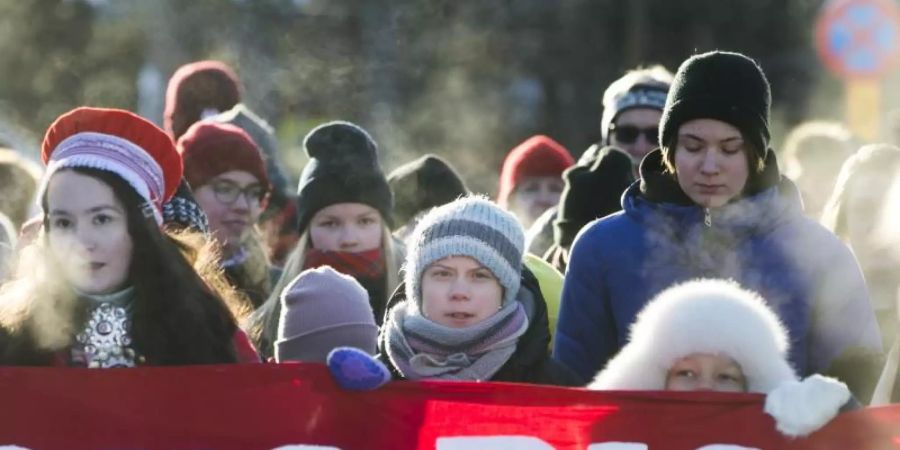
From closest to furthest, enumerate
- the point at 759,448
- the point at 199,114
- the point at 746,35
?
the point at 759,448 < the point at 199,114 < the point at 746,35

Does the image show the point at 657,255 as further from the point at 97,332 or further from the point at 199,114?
the point at 199,114

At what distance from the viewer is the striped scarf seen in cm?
609

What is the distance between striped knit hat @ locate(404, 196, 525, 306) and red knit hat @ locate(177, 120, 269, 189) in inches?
102

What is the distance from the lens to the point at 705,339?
18.6ft

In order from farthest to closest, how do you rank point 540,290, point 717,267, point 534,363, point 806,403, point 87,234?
point 540,290 < point 717,267 < point 534,363 < point 87,234 < point 806,403

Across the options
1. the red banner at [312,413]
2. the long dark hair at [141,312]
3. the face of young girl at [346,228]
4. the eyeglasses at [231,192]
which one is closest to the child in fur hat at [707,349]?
the red banner at [312,413]

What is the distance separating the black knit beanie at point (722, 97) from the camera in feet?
20.9

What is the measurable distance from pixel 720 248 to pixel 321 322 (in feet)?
3.86

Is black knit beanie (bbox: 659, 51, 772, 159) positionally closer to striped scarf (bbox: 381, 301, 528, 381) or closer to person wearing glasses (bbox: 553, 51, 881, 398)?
person wearing glasses (bbox: 553, 51, 881, 398)

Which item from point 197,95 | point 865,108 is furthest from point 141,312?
point 865,108

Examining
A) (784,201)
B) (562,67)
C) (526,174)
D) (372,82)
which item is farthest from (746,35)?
(784,201)

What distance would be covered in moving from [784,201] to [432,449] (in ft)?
4.17

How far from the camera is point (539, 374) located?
6.12 m

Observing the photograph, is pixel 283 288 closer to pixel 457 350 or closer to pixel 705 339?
pixel 457 350
